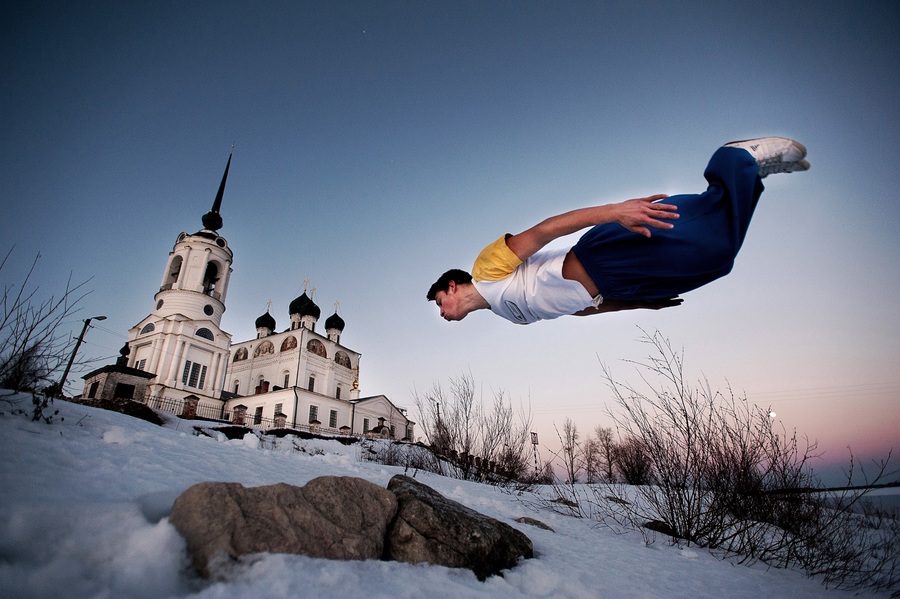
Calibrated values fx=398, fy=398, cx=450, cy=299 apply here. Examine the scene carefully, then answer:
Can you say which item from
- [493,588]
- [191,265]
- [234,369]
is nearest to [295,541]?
[493,588]

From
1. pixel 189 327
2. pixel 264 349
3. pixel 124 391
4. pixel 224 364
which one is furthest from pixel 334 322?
pixel 124 391

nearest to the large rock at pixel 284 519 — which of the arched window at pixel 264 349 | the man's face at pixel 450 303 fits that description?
the man's face at pixel 450 303

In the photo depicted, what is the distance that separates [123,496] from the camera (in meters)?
2.05

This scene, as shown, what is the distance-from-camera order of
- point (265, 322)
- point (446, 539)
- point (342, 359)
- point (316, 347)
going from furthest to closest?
point (265, 322) < point (342, 359) < point (316, 347) < point (446, 539)

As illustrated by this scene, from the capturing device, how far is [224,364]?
113ft

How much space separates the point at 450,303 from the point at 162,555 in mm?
1904

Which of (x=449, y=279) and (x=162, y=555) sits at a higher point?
(x=449, y=279)

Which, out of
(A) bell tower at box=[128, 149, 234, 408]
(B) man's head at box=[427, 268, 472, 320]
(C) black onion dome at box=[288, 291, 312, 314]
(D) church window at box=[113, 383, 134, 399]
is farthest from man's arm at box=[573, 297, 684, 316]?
(C) black onion dome at box=[288, 291, 312, 314]

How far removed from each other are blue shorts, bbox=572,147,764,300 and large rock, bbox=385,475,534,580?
6.19 feet

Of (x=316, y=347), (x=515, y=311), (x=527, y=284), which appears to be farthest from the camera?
(x=316, y=347)

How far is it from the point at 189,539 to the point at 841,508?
6596 mm

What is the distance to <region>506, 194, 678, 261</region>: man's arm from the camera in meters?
2.08

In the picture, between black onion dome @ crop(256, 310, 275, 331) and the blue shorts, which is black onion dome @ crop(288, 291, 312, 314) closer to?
black onion dome @ crop(256, 310, 275, 331)

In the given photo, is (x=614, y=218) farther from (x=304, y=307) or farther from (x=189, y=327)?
(x=304, y=307)
